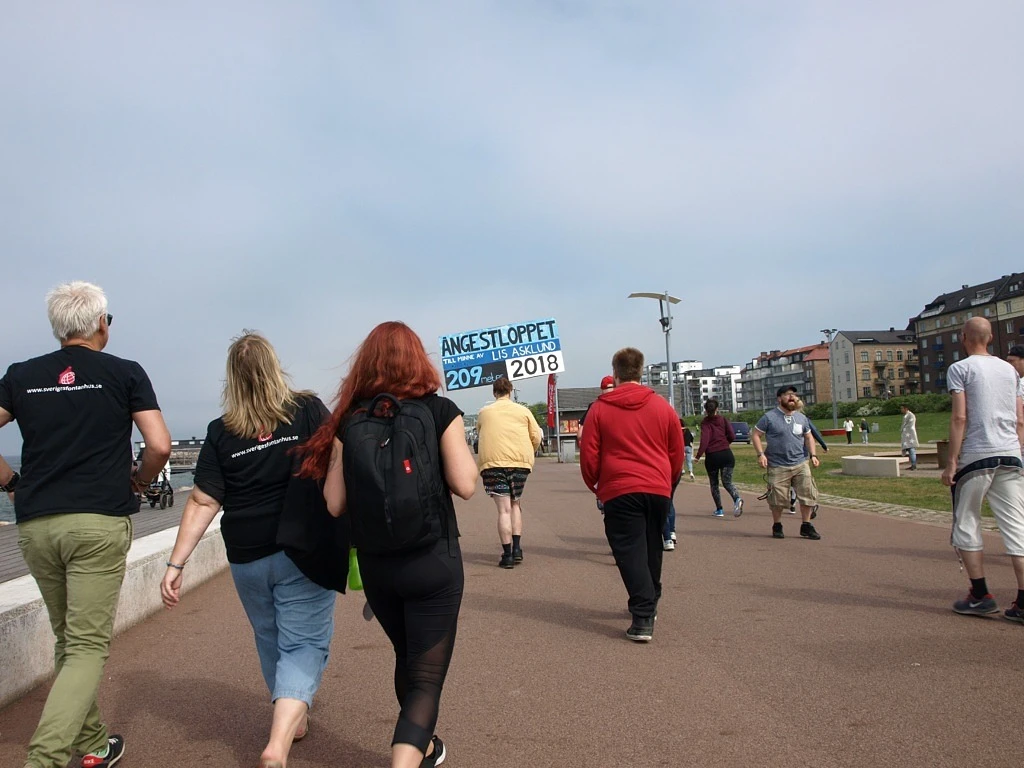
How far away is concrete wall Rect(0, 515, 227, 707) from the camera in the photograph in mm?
4508

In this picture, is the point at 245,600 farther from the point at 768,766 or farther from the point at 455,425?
the point at 768,766

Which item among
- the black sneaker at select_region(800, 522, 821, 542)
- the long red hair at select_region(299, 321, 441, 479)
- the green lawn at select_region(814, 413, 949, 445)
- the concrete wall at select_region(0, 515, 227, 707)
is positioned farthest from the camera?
the green lawn at select_region(814, 413, 949, 445)

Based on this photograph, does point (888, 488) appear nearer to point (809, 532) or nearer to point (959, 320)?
point (809, 532)

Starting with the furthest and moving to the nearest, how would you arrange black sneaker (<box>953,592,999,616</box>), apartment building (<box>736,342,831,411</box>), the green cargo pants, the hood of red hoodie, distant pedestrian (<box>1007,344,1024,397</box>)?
1. apartment building (<box>736,342,831,411</box>)
2. distant pedestrian (<box>1007,344,1024,397</box>)
3. the hood of red hoodie
4. black sneaker (<box>953,592,999,616</box>)
5. the green cargo pants

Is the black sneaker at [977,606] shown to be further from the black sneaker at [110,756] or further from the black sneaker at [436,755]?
the black sneaker at [110,756]

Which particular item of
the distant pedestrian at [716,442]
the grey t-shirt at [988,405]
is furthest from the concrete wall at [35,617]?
the distant pedestrian at [716,442]

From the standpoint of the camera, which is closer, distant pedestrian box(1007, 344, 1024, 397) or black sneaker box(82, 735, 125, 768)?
black sneaker box(82, 735, 125, 768)

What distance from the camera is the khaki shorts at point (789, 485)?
32.6 feet

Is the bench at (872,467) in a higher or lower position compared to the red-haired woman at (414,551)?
lower

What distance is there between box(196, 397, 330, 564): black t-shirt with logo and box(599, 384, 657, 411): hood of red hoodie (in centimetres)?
288

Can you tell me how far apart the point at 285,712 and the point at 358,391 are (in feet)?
4.21

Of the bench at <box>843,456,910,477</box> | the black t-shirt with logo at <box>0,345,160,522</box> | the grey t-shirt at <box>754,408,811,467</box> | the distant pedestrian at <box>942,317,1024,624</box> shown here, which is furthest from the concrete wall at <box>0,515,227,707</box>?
the bench at <box>843,456,910,477</box>

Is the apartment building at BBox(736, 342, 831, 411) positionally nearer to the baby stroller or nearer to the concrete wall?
the baby stroller

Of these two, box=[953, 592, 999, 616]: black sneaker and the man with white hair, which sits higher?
the man with white hair
